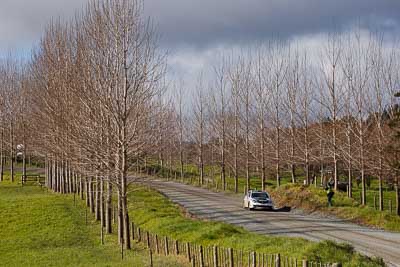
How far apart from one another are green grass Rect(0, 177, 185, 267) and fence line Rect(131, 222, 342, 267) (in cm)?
61

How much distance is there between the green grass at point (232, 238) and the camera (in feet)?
57.9

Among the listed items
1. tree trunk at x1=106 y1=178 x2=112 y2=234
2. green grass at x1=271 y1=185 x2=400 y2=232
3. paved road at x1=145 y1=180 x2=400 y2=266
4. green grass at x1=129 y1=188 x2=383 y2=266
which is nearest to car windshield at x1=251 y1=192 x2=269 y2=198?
paved road at x1=145 y1=180 x2=400 y2=266

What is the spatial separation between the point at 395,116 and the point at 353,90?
25.7 ft

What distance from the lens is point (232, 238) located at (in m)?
23.8

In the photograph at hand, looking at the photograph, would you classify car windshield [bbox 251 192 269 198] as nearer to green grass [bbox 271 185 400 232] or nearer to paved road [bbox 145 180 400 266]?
paved road [bbox 145 180 400 266]

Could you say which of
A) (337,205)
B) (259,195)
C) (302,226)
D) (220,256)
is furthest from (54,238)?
(337,205)

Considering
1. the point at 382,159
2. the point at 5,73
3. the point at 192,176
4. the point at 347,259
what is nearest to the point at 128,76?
the point at 347,259

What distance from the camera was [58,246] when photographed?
29672 mm

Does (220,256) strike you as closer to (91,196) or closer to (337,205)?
(91,196)

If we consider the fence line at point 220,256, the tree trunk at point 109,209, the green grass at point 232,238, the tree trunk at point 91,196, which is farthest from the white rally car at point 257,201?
the fence line at point 220,256

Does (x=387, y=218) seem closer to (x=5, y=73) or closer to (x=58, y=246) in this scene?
(x=58, y=246)

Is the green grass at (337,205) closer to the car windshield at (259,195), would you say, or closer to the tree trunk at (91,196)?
the car windshield at (259,195)

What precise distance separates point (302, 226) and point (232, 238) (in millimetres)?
9779

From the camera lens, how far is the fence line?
16.5m
